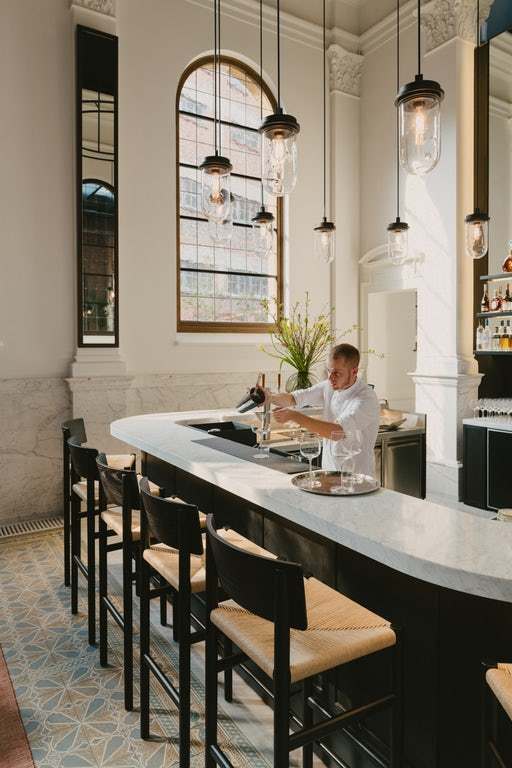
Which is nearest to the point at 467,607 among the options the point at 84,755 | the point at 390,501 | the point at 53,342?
the point at 390,501

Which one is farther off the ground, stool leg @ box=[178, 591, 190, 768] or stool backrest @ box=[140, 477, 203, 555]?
stool backrest @ box=[140, 477, 203, 555]

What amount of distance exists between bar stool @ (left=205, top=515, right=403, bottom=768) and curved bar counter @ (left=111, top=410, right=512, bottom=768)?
0.39 feet

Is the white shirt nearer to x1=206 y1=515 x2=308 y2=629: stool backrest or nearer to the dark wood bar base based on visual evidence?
the dark wood bar base

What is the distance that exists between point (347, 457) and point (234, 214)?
18.0ft

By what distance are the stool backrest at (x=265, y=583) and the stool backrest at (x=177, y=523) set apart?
38cm

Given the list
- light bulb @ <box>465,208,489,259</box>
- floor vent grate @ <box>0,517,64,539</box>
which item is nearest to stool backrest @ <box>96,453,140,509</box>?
floor vent grate @ <box>0,517,64,539</box>

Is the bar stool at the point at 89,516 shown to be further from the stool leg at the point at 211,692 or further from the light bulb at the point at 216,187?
the light bulb at the point at 216,187

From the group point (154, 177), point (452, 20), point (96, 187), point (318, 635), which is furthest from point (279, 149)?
point (452, 20)

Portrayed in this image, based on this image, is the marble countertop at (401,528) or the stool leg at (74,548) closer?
the marble countertop at (401,528)

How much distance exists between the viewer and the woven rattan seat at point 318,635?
166 cm

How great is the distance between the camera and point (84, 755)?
2.36m

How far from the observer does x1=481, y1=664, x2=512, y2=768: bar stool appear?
4.98 feet

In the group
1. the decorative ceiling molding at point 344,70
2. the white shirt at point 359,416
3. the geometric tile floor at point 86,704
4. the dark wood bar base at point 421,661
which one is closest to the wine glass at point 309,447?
the dark wood bar base at point 421,661

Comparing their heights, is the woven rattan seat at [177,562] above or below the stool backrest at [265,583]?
below
